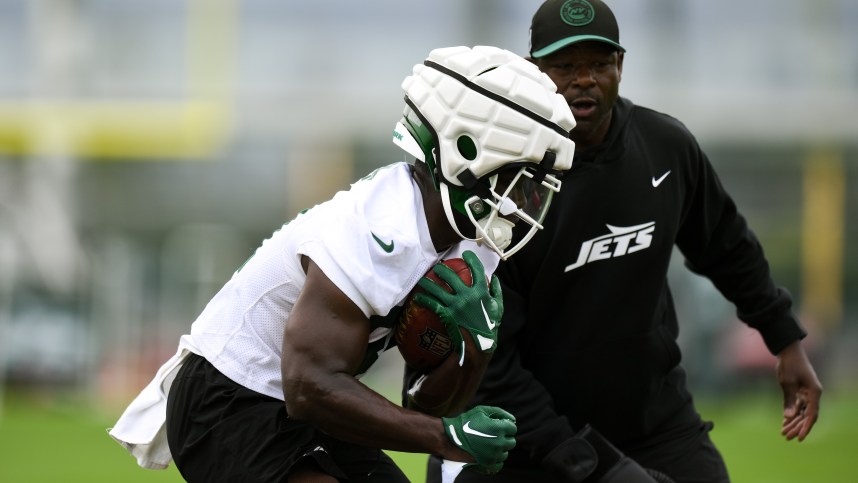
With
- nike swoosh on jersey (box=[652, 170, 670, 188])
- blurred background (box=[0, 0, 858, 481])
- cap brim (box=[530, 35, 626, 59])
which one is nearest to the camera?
cap brim (box=[530, 35, 626, 59])

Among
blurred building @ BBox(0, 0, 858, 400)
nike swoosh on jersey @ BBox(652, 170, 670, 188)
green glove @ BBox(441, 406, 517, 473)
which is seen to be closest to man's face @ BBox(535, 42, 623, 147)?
nike swoosh on jersey @ BBox(652, 170, 670, 188)

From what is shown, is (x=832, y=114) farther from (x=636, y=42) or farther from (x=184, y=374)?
(x=184, y=374)

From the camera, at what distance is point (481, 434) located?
3.17m

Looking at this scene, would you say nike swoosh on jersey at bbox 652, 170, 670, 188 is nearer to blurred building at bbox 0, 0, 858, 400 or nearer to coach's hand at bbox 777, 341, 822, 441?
coach's hand at bbox 777, 341, 822, 441

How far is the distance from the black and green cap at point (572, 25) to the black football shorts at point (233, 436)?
56.0 inches

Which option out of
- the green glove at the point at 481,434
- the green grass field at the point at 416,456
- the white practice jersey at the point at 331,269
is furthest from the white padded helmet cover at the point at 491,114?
the green grass field at the point at 416,456

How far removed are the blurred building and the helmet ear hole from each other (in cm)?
1341

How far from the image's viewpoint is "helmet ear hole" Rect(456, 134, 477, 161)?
10.9 feet

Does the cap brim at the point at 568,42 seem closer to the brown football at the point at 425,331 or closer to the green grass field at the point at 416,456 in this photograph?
the brown football at the point at 425,331

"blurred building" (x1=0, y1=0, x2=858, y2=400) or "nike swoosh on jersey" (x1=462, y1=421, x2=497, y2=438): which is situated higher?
"nike swoosh on jersey" (x1=462, y1=421, x2=497, y2=438)

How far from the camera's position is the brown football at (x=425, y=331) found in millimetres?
3309

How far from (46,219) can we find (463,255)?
1469cm

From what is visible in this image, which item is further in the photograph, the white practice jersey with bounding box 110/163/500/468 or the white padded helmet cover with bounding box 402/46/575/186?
the white padded helmet cover with bounding box 402/46/575/186

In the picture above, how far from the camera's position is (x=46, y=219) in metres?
17.1
